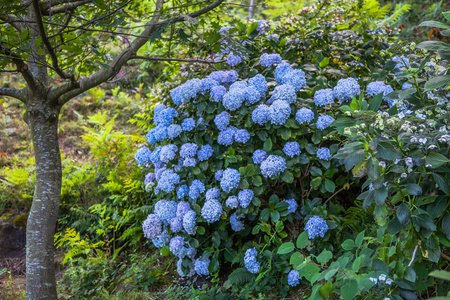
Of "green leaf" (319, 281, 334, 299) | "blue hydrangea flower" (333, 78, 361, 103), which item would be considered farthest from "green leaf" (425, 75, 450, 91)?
"green leaf" (319, 281, 334, 299)

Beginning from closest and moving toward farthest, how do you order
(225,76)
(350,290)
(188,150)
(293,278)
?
(350,290) → (293,278) → (188,150) → (225,76)

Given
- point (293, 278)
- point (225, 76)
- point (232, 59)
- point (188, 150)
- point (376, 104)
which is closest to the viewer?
point (376, 104)

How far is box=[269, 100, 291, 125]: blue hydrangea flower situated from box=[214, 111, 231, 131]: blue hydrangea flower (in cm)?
35

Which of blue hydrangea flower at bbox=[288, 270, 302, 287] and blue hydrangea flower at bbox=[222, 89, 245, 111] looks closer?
blue hydrangea flower at bbox=[288, 270, 302, 287]

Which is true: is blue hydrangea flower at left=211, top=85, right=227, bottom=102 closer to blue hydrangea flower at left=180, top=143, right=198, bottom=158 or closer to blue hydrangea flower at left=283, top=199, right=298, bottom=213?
blue hydrangea flower at left=180, top=143, right=198, bottom=158

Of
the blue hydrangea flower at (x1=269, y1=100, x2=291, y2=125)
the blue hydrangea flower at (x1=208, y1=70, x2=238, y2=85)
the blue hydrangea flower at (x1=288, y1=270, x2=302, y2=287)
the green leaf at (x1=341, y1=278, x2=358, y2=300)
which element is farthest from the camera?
the blue hydrangea flower at (x1=208, y1=70, x2=238, y2=85)

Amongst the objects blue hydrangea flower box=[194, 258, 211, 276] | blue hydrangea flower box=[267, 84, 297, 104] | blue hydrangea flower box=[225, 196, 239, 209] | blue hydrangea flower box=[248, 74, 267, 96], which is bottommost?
blue hydrangea flower box=[194, 258, 211, 276]

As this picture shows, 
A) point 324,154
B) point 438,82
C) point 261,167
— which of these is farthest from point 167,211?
point 438,82

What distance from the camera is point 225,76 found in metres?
2.91

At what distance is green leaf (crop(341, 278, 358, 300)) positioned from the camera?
159 centimetres

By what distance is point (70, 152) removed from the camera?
230 inches

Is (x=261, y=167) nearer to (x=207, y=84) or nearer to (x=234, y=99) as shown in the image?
(x=234, y=99)

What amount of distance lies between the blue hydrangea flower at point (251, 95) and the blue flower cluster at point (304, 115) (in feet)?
1.03

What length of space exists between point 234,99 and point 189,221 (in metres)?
0.93
